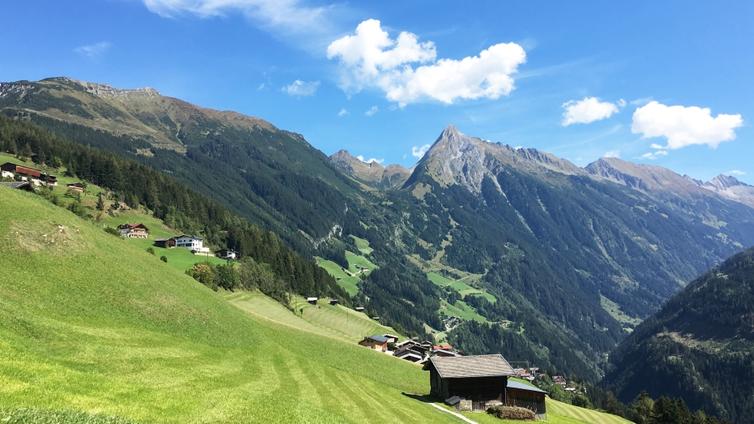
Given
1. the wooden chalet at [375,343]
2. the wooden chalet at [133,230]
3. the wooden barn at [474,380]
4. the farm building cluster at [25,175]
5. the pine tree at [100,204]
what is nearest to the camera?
the wooden barn at [474,380]

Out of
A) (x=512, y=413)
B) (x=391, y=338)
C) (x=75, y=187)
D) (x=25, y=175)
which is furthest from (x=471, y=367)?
(x=25, y=175)

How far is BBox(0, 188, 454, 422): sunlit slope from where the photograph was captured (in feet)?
92.9

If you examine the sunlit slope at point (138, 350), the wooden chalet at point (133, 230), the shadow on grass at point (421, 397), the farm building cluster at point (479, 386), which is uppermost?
the wooden chalet at point (133, 230)

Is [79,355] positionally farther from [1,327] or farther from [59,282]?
[59,282]

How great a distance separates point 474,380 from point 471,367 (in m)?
1.87

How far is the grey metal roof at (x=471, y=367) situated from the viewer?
220ft

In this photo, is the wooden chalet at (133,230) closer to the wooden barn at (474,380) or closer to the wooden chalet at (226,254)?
the wooden chalet at (226,254)

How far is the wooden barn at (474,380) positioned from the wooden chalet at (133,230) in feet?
436

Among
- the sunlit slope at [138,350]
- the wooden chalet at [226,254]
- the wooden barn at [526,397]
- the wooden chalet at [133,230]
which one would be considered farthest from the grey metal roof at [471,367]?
the wooden chalet at [133,230]

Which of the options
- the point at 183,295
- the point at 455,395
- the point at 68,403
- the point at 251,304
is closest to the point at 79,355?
Answer: the point at 68,403

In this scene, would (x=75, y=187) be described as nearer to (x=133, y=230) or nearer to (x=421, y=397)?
(x=133, y=230)

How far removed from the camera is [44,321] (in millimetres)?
41656

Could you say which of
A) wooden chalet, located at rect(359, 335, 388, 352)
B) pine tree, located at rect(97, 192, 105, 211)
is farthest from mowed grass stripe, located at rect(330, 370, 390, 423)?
pine tree, located at rect(97, 192, 105, 211)

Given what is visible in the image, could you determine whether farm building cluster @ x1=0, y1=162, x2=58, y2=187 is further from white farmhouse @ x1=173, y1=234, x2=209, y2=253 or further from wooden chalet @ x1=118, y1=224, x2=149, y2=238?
white farmhouse @ x1=173, y1=234, x2=209, y2=253
